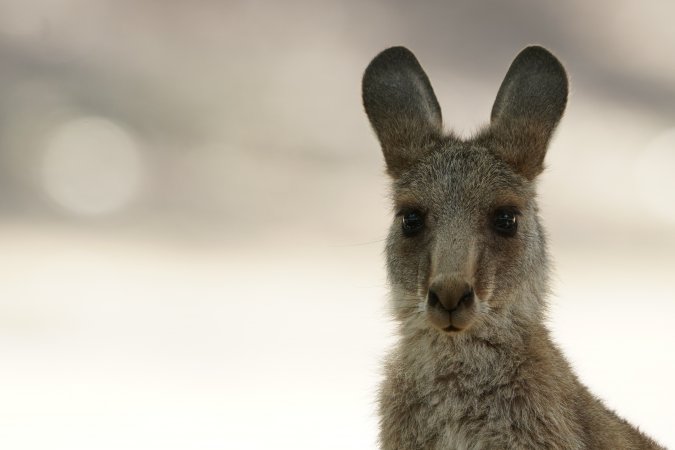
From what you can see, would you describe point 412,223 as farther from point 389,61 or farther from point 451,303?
point 389,61

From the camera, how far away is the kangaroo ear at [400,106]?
29.2ft

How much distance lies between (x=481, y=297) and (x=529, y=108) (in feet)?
8.01

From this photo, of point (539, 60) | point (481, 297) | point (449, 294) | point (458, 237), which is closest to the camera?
point (449, 294)

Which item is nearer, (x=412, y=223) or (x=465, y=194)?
(x=465, y=194)

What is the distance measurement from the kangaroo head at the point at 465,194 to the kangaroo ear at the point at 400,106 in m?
0.01

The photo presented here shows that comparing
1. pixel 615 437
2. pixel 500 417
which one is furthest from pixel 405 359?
pixel 615 437

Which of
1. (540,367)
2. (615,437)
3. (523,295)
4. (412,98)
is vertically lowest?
(615,437)

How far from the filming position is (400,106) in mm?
9094

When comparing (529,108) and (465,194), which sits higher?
(529,108)

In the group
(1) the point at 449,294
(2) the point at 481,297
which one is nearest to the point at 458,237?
(2) the point at 481,297

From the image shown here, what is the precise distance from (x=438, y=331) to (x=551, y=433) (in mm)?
1258

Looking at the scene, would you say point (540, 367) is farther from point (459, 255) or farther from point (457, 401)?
point (459, 255)

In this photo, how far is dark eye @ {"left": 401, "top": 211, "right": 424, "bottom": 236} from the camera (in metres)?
8.02

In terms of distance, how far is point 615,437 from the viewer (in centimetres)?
771
